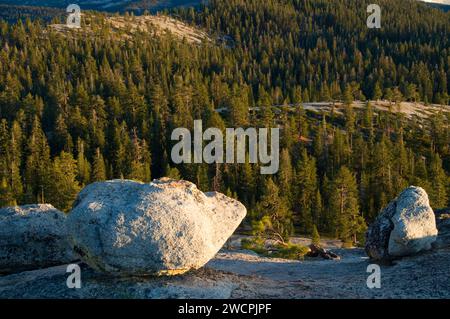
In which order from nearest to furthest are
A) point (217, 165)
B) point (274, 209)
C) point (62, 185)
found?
1. point (62, 185)
2. point (274, 209)
3. point (217, 165)

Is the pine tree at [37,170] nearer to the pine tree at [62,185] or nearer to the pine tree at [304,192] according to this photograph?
the pine tree at [62,185]

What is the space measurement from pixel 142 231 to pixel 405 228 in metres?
15.1

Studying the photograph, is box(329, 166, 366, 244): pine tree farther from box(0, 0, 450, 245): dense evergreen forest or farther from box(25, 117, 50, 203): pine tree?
box(25, 117, 50, 203): pine tree

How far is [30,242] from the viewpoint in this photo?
29484 mm

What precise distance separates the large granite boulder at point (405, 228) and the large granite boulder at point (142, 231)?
1091cm

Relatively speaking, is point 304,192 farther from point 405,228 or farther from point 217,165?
point 405,228

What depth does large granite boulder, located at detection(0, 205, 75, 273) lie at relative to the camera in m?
29.2

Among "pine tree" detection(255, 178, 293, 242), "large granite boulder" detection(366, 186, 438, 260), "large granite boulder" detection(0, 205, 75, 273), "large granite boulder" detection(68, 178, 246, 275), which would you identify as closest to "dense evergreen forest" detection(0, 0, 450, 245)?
"pine tree" detection(255, 178, 293, 242)

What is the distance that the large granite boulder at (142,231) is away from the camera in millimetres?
21062

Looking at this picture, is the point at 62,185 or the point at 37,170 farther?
the point at 37,170

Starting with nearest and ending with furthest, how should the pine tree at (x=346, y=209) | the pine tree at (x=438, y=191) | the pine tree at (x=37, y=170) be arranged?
the pine tree at (x=346, y=209), the pine tree at (x=438, y=191), the pine tree at (x=37, y=170)

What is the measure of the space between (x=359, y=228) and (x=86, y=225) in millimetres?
62459

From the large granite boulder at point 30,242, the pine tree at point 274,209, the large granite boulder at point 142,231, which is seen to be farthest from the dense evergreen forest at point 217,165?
the large granite boulder at point 142,231

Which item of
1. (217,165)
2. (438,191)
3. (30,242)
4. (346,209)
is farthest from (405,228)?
(217,165)
